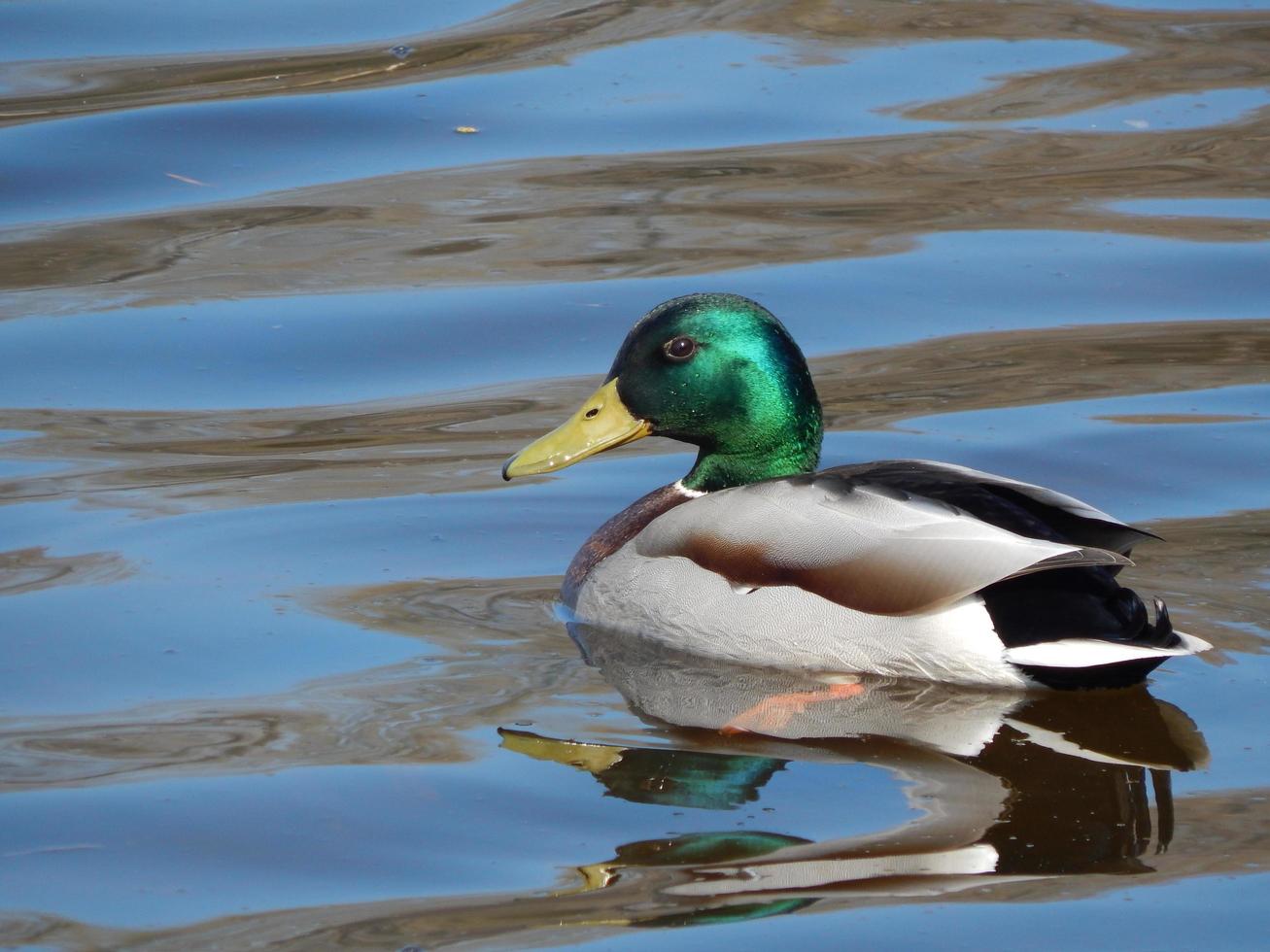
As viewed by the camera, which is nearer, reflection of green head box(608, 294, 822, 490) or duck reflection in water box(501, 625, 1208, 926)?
duck reflection in water box(501, 625, 1208, 926)

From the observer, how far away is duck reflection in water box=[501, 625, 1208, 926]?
4.04 meters

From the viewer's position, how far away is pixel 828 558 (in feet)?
17.1

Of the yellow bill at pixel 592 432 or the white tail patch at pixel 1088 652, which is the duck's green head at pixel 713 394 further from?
the white tail patch at pixel 1088 652

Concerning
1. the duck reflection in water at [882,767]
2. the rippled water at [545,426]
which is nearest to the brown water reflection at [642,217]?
the rippled water at [545,426]

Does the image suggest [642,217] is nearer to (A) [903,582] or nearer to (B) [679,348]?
(B) [679,348]

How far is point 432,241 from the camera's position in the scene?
895 centimetres

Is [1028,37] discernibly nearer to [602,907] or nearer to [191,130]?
[191,130]

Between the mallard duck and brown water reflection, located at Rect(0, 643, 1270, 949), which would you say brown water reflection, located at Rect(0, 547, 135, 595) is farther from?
brown water reflection, located at Rect(0, 643, 1270, 949)

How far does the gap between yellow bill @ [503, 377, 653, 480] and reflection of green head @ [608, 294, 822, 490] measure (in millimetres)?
68

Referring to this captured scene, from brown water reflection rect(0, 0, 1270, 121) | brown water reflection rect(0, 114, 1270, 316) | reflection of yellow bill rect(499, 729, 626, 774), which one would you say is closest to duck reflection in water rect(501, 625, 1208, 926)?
reflection of yellow bill rect(499, 729, 626, 774)

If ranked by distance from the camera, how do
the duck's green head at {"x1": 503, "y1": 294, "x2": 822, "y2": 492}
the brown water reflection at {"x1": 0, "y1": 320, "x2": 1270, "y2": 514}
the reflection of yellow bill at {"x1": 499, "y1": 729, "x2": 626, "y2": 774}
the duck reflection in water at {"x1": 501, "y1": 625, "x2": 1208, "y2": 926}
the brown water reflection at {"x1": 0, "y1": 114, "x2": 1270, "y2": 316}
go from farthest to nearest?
the brown water reflection at {"x1": 0, "y1": 114, "x2": 1270, "y2": 316} < the brown water reflection at {"x1": 0, "y1": 320, "x2": 1270, "y2": 514} < the duck's green head at {"x1": 503, "y1": 294, "x2": 822, "y2": 492} < the reflection of yellow bill at {"x1": 499, "y1": 729, "x2": 626, "y2": 774} < the duck reflection in water at {"x1": 501, "y1": 625, "x2": 1208, "y2": 926}

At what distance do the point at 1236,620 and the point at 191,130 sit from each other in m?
6.33

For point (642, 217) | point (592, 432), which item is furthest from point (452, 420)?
point (642, 217)

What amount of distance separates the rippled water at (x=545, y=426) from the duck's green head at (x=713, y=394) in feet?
1.47
